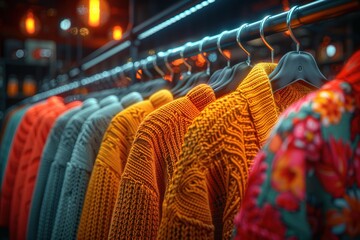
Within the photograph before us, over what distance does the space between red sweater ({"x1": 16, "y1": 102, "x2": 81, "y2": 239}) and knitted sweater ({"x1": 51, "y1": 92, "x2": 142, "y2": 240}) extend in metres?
0.36

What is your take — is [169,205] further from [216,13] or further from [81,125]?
[216,13]

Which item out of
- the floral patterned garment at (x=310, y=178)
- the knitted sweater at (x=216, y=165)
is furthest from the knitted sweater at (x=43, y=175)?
the floral patterned garment at (x=310, y=178)

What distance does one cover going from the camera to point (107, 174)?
3.06ft

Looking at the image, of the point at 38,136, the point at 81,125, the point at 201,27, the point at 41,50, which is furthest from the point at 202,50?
the point at 41,50

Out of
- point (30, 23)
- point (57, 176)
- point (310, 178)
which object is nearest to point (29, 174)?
point (57, 176)

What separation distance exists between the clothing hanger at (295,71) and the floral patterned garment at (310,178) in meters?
0.30

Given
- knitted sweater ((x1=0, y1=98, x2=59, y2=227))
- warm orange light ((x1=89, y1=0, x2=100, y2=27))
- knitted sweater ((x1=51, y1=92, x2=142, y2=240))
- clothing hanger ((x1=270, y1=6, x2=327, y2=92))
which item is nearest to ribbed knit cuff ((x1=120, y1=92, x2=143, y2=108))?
knitted sweater ((x1=51, y1=92, x2=142, y2=240))

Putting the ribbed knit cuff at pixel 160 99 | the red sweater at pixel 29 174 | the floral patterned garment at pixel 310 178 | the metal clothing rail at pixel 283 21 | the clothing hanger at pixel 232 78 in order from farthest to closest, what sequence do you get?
the red sweater at pixel 29 174
the ribbed knit cuff at pixel 160 99
the clothing hanger at pixel 232 78
the metal clothing rail at pixel 283 21
the floral patterned garment at pixel 310 178

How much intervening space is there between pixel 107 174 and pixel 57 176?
0.95ft

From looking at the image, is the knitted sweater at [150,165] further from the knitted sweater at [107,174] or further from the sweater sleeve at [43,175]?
the sweater sleeve at [43,175]

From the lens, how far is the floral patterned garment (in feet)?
1.48

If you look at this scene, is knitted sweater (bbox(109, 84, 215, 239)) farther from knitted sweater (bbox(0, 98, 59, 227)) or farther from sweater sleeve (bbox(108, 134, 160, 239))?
knitted sweater (bbox(0, 98, 59, 227))

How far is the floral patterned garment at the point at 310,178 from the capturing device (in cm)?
45

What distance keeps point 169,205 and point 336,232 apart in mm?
263
